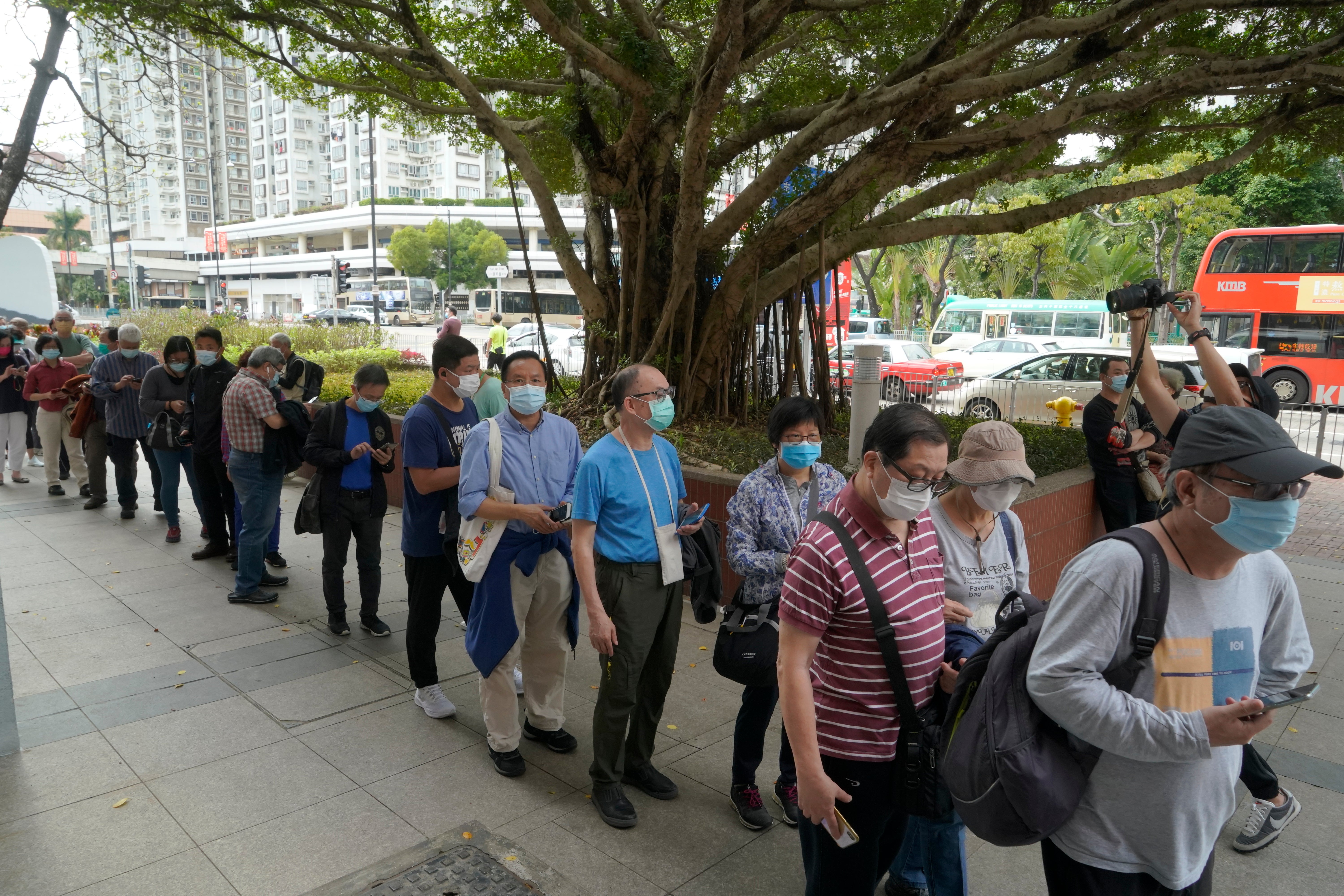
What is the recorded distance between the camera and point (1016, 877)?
3305mm

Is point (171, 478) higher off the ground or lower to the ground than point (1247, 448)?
lower

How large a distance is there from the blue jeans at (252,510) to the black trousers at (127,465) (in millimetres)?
2594

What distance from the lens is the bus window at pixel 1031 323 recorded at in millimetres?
30094

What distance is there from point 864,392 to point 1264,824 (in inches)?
142

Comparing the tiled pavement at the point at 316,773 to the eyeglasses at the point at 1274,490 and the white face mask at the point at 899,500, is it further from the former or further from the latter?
the eyeglasses at the point at 1274,490

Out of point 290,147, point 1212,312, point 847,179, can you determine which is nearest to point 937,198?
point 847,179

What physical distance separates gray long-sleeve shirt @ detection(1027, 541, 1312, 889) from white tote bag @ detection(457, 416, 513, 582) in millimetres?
2496

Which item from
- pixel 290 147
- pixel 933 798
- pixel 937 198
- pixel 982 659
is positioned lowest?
pixel 933 798

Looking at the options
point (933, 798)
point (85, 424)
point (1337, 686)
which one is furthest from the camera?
point (85, 424)

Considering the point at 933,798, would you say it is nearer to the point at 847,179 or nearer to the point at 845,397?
the point at 847,179

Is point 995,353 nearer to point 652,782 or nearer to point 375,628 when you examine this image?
point 375,628

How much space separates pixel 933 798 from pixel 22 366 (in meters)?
11.3

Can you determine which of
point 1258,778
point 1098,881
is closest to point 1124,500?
point 1258,778

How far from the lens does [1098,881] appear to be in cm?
188
